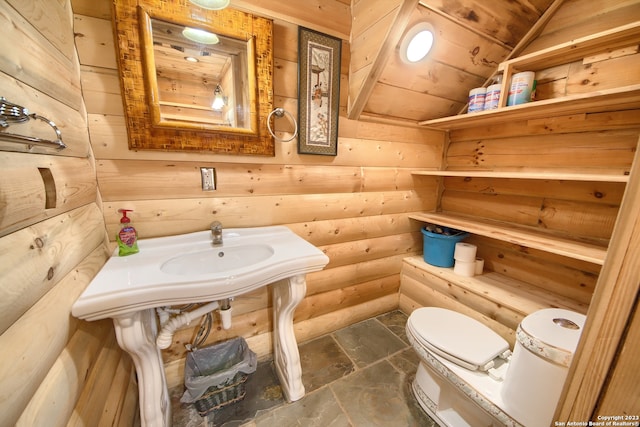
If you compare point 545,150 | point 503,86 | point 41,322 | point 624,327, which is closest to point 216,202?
point 41,322

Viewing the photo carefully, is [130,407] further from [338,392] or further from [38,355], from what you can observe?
[338,392]

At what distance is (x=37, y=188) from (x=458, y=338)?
5.01ft

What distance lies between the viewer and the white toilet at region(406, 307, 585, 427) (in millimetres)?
718

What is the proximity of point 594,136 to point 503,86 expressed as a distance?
52cm

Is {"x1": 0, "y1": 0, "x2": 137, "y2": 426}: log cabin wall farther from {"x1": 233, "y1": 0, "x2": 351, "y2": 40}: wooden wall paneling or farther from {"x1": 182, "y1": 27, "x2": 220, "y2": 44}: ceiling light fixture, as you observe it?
{"x1": 233, "y1": 0, "x2": 351, "y2": 40}: wooden wall paneling

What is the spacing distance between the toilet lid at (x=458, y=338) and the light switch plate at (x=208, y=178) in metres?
1.20

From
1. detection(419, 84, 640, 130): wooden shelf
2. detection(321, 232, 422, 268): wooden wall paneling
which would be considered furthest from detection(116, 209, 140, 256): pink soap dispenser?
detection(419, 84, 640, 130): wooden shelf

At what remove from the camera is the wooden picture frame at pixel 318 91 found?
1197mm

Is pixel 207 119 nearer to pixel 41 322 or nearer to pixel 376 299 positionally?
pixel 41 322

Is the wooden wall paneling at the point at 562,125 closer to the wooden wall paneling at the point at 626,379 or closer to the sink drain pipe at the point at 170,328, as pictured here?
the wooden wall paneling at the point at 626,379

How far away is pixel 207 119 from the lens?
1.03m

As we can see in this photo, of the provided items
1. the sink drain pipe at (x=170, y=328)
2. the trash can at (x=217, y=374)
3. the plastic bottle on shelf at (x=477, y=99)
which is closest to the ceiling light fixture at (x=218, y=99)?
the sink drain pipe at (x=170, y=328)

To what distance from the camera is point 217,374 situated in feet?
3.46

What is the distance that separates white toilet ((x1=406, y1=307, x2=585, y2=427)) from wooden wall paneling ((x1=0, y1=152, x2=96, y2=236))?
137 centimetres
